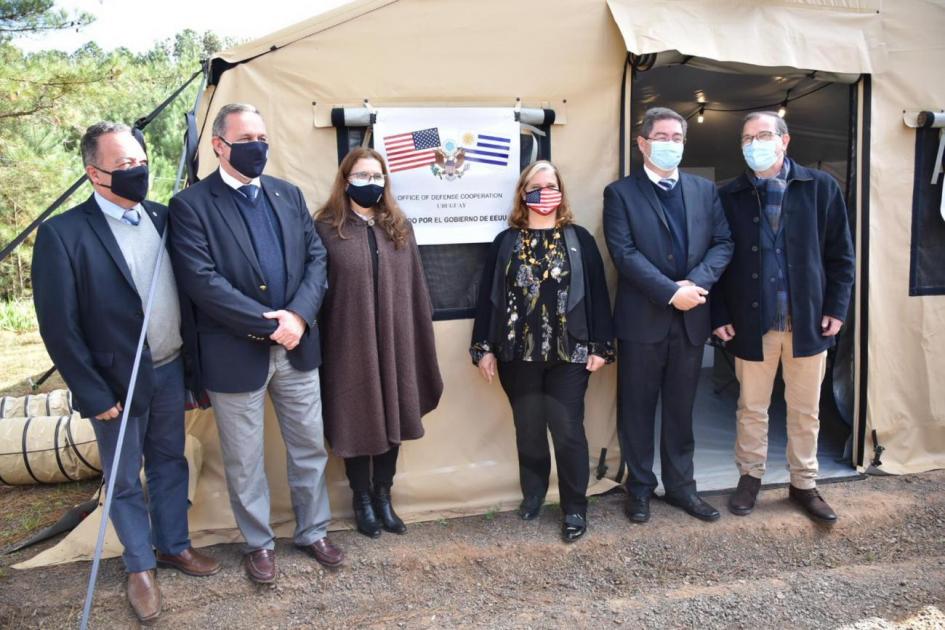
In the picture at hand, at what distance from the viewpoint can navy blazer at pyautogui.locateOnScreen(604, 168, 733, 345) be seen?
307cm

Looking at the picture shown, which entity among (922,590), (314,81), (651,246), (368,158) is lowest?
(922,590)

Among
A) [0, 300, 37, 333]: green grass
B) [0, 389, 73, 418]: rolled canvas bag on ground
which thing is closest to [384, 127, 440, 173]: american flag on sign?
[0, 389, 73, 418]: rolled canvas bag on ground

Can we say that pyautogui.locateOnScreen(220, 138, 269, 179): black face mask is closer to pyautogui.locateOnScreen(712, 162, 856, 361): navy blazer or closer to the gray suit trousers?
the gray suit trousers

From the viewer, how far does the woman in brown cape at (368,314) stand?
9.42 ft

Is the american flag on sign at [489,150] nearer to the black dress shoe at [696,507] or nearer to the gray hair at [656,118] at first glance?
the gray hair at [656,118]

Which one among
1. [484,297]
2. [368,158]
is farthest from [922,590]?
[368,158]

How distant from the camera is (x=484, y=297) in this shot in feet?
10.4

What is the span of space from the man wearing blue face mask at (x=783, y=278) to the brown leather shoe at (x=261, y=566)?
2.26 metres

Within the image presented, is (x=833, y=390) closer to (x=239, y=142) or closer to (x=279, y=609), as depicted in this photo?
(x=279, y=609)

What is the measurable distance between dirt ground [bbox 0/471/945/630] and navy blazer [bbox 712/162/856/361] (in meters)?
0.92

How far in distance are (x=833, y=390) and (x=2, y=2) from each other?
7.42 m

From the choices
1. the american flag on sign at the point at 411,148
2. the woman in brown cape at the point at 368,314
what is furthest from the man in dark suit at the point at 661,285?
the woman in brown cape at the point at 368,314

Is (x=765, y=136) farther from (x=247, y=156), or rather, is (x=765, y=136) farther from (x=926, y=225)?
(x=247, y=156)

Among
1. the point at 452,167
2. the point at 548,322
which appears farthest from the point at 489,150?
the point at 548,322
